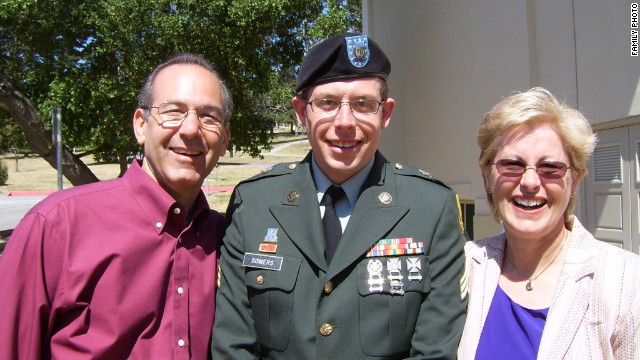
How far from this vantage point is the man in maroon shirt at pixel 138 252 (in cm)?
197

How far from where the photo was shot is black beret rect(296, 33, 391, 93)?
2.28m

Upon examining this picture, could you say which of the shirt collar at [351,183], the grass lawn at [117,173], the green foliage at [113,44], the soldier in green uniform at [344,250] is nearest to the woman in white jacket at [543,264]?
the soldier in green uniform at [344,250]

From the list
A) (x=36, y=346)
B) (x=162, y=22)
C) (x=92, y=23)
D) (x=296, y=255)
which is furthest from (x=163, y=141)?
(x=92, y=23)

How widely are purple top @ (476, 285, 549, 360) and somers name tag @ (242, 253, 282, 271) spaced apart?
847mm

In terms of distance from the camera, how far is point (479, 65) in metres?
6.51

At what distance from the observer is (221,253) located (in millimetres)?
2371

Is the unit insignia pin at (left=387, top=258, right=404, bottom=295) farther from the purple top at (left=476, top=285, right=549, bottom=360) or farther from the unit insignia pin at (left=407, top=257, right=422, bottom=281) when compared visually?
the purple top at (left=476, top=285, right=549, bottom=360)

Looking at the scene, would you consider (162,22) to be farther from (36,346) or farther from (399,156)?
(36,346)

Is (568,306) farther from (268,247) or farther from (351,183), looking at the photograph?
(268,247)

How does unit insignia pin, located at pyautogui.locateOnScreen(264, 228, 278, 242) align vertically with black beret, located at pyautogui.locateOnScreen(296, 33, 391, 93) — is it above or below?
below

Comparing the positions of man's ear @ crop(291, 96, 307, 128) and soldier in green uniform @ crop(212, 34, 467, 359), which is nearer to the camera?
soldier in green uniform @ crop(212, 34, 467, 359)

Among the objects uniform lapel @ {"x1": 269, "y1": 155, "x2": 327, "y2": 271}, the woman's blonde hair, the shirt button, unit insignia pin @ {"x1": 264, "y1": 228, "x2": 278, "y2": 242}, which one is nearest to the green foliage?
uniform lapel @ {"x1": 269, "y1": 155, "x2": 327, "y2": 271}

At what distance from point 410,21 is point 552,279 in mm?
6879

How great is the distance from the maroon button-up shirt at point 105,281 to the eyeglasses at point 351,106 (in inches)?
29.0
